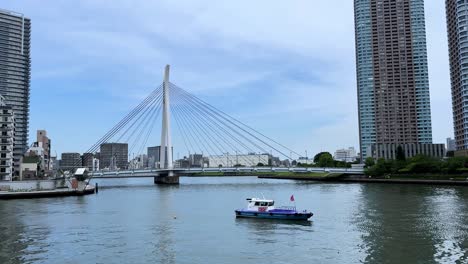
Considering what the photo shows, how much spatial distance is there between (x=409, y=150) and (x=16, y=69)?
11822cm

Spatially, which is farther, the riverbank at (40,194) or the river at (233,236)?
the riverbank at (40,194)

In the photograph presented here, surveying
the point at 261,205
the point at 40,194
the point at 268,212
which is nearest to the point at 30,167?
the point at 40,194

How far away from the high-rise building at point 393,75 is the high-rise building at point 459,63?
91.3ft

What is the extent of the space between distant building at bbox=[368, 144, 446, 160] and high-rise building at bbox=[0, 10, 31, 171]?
103 metres

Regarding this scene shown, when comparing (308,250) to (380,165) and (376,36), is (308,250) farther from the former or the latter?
(376,36)

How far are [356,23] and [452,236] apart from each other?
132618 mm

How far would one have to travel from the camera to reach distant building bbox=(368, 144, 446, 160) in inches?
5172

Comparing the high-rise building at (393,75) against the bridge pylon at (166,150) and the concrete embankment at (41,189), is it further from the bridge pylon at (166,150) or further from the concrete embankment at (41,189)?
the concrete embankment at (41,189)

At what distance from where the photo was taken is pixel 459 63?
335ft

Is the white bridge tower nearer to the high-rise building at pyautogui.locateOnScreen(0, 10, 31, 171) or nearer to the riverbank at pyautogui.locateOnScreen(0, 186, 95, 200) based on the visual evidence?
the riverbank at pyautogui.locateOnScreen(0, 186, 95, 200)

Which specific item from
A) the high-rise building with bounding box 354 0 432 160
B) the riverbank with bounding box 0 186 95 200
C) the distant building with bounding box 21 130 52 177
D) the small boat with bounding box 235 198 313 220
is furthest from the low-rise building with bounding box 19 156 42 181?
the high-rise building with bounding box 354 0 432 160

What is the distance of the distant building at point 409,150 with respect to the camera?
131375 mm

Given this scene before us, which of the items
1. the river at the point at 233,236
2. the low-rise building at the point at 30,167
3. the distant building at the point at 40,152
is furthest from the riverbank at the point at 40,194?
the low-rise building at the point at 30,167

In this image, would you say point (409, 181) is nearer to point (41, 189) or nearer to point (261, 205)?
point (261, 205)
